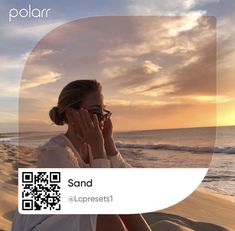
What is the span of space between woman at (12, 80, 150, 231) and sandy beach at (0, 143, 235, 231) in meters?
0.08

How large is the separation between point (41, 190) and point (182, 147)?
0.51 metres

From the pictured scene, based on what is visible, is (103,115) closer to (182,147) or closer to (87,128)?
(87,128)

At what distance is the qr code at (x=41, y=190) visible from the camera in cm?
191

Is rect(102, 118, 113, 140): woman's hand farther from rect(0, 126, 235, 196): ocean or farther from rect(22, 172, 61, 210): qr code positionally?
rect(22, 172, 61, 210): qr code

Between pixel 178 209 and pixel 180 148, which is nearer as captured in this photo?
pixel 180 148

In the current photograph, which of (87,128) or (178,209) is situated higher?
(87,128)

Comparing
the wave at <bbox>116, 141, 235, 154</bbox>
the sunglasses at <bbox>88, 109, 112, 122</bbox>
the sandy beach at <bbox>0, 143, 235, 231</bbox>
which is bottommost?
the sandy beach at <bbox>0, 143, 235, 231</bbox>

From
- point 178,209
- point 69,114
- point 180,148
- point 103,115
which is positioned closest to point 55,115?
point 69,114

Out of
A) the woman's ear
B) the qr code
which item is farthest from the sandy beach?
the woman's ear

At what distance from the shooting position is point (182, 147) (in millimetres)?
1925

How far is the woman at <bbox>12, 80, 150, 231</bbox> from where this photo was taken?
75.8 inches

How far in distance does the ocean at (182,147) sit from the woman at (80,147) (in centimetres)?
4

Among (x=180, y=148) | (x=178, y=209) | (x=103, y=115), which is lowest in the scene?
(x=178, y=209)

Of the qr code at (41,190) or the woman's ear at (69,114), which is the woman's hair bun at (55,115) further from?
the qr code at (41,190)
